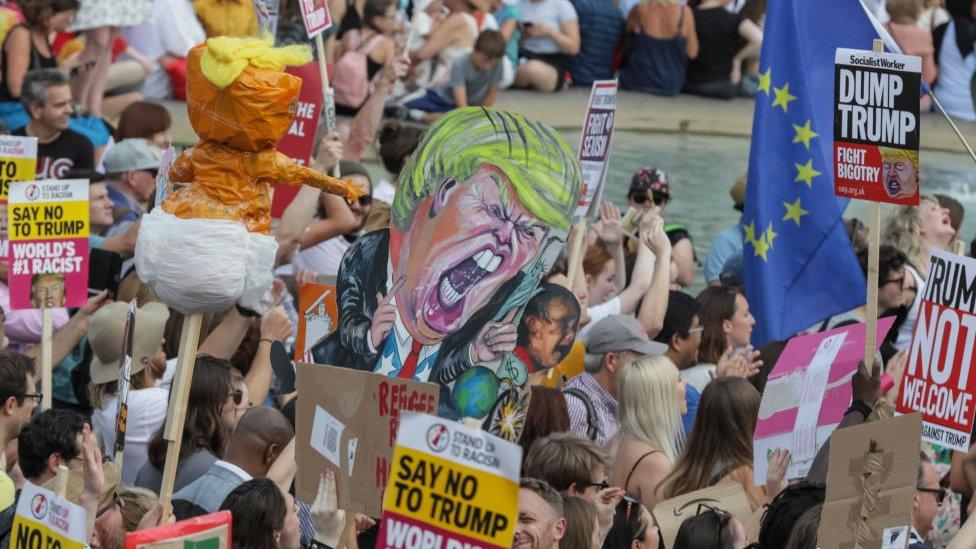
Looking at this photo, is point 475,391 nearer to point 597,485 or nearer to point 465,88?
point 597,485

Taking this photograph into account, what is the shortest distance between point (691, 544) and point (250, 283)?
149 centimetres

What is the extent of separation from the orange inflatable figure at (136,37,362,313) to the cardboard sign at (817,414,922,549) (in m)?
1.78

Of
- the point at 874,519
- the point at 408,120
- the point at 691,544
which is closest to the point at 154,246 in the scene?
the point at 691,544

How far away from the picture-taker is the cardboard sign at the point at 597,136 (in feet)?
25.0

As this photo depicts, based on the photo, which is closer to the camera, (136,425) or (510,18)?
(136,425)

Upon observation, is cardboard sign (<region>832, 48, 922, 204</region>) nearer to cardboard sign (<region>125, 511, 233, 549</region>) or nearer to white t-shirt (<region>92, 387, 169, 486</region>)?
white t-shirt (<region>92, 387, 169, 486</region>)

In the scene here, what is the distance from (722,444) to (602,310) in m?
2.08

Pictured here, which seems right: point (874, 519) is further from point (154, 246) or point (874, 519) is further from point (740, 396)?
point (154, 246)

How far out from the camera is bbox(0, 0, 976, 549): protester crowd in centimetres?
500

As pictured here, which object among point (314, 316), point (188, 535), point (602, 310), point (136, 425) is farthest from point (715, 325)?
point (188, 535)

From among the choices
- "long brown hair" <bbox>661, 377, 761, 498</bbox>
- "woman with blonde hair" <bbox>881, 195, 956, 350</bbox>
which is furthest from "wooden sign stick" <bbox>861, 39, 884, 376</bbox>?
"woman with blonde hair" <bbox>881, 195, 956, 350</bbox>

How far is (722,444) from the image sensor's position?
20.0 feet

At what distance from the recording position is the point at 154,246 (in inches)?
198

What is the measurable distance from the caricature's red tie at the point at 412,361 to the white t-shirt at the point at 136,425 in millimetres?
1169
